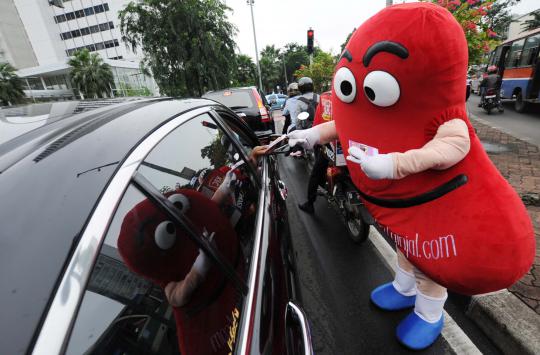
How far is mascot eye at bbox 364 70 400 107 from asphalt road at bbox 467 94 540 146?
650cm

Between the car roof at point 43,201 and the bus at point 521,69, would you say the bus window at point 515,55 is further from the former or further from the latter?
the car roof at point 43,201

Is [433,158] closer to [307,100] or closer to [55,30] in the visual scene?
[307,100]

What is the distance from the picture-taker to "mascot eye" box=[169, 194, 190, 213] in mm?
909

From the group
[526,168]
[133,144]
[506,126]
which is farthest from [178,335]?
[506,126]

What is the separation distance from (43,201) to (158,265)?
307 mm

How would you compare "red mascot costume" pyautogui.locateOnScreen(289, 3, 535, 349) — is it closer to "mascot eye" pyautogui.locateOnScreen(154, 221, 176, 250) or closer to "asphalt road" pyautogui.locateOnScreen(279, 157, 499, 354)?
"asphalt road" pyautogui.locateOnScreen(279, 157, 499, 354)

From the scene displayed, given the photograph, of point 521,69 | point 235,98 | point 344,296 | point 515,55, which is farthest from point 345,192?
point 515,55

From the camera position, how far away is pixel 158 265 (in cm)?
78

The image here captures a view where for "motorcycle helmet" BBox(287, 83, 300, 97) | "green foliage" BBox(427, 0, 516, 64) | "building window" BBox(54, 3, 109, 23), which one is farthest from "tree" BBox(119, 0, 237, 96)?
"building window" BBox(54, 3, 109, 23)

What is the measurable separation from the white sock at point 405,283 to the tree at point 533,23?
1822 inches

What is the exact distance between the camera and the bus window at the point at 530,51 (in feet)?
31.7

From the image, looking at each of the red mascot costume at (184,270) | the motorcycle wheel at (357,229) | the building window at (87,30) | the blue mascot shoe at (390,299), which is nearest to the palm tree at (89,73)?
the building window at (87,30)

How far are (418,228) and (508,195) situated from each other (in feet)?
1.42

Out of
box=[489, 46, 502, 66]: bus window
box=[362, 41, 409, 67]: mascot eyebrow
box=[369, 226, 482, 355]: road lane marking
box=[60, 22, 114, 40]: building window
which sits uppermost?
box=[60, 22, 114, 40]: building window
